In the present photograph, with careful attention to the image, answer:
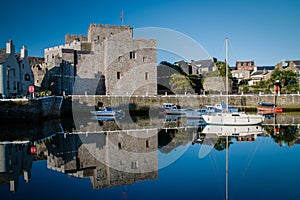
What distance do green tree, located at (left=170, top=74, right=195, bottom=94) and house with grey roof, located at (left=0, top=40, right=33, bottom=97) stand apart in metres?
19.2

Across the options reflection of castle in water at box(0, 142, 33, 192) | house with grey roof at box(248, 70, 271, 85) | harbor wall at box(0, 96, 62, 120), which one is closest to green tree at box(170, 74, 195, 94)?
harbor wall at box(0, 96, 62, 120)

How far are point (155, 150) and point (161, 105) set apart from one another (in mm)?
21689

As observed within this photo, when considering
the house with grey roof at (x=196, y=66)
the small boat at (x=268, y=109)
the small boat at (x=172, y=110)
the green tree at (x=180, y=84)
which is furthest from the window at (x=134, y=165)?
the house with grey roof at (x=196, y=66)

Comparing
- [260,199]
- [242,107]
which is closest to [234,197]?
[260,199]

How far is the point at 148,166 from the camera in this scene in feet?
35.4

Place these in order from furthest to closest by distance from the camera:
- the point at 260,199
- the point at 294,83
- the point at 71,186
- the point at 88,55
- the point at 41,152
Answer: the point at 294,83 → the point at 88,55 → the point at 41,152 → the point at 71,186 → the point at 260,199

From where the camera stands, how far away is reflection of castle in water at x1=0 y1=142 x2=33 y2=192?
30.3 feet

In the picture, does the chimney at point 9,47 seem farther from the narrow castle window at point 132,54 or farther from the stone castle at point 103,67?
the narrow castle window at point 132,54

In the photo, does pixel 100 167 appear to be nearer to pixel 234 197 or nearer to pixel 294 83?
pixel 234 197

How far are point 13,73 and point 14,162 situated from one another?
18.4 m

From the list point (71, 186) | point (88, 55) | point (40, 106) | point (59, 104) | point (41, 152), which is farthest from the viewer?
point (88, 55)

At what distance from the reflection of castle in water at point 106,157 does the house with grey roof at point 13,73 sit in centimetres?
1117

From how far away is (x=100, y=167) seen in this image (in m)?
10.6

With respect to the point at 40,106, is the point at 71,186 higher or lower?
lower
